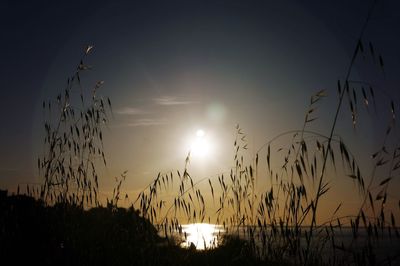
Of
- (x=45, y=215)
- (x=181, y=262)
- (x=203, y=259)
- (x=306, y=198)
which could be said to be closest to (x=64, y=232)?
(x=45, y=215)

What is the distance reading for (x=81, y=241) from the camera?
4.88m

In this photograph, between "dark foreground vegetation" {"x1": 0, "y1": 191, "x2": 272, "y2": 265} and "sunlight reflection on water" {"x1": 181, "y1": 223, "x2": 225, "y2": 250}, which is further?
"sunlight reflection on water" {"x1": 181, "y1": 223, "x2": 225, "y2": 250}

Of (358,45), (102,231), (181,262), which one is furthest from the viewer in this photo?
(102,231)

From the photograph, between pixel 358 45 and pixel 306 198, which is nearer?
pixel 358 45

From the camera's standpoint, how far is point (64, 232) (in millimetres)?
5156

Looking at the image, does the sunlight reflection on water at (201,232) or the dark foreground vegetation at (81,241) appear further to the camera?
the sunlight reflection on water at (201,232)

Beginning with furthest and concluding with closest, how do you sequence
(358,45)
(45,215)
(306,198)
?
(45,215), (306,198), (358,45)

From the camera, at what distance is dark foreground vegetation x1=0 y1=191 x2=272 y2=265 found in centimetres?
441

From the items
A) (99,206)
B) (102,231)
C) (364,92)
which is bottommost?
(102,231)

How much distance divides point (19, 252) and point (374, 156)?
378cm

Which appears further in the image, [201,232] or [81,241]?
[201,232]

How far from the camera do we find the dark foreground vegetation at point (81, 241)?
4.41 m

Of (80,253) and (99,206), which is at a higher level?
(99,206)

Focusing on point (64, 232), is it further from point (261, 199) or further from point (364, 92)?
point (364, 92)
